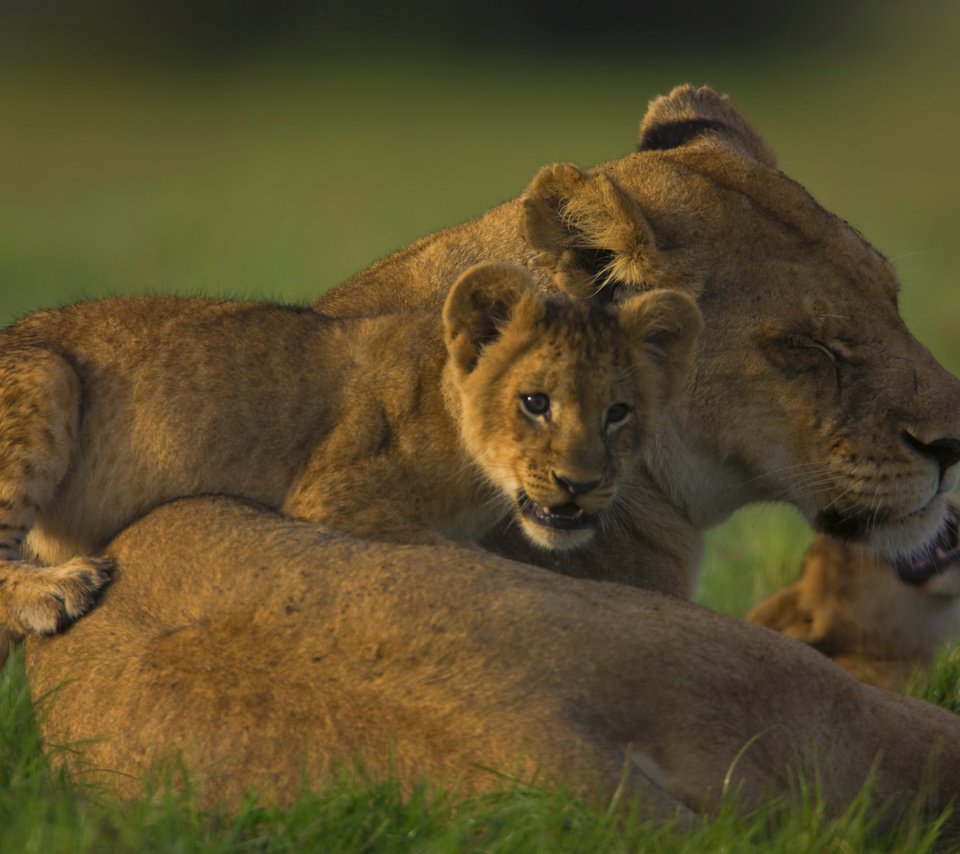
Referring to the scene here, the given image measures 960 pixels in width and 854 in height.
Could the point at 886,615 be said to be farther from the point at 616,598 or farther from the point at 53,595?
the point at 53,595

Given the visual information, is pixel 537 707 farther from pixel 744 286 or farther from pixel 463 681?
pixel 744 286

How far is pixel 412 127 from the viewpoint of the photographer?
4034 cm

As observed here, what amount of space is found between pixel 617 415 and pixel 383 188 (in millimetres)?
26444

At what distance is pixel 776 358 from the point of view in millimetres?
4453

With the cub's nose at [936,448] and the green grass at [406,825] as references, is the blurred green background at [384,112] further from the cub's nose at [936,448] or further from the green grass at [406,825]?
the green grass at [406,825]

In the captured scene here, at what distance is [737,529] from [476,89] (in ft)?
120

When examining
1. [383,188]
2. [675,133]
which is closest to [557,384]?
[675,133]

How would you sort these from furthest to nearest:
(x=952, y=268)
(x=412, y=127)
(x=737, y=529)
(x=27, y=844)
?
(x=412, y=127), (x=952, y=268), (x=737, y=529), (x=27, y=844)

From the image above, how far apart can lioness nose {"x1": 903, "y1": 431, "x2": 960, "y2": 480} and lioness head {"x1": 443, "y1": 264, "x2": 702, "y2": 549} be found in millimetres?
608

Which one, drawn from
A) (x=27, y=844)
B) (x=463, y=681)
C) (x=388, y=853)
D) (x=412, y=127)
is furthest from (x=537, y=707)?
(x=412, y=127)

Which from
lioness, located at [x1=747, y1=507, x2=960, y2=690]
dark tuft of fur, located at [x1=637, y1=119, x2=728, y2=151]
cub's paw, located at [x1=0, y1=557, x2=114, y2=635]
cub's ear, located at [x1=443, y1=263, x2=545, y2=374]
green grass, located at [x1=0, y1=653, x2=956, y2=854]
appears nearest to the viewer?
green grass, located at [x1=0, y1=653, x2=956, y2=854]

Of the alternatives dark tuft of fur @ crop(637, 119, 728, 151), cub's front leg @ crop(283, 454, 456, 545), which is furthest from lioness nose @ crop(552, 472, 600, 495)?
dark tuft of fur @ crop(637, 119, 728, 151)

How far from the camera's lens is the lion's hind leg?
402cm

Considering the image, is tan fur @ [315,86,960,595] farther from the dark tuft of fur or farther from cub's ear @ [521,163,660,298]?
the dark tuft of fur
